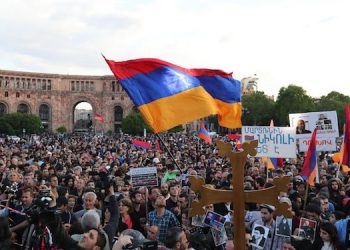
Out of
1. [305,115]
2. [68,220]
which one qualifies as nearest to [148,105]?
[68,220]

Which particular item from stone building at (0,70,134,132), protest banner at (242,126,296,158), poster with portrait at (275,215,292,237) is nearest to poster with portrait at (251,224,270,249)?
poster with portrait at (275,215,292,237)

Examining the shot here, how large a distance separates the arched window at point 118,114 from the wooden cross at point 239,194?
291 ft

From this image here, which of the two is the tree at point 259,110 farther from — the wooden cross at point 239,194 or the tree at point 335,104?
the wooden cross at point 239,194

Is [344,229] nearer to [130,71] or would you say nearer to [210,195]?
[210,195]

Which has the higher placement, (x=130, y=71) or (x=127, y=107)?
(x=127, y=107)

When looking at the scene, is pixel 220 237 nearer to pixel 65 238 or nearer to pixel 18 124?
pixel 65 238

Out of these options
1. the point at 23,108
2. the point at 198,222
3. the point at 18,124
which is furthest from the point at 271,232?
the point at 23,108

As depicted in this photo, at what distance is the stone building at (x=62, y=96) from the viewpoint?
85875 millimetres

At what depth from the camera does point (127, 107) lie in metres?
91.3

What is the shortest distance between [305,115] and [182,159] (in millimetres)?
8200

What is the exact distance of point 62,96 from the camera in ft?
293

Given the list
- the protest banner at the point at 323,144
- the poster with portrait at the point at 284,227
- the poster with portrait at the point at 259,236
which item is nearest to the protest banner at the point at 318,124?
the protest banner at the point at 323,144

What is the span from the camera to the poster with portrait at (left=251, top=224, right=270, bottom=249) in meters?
5.25

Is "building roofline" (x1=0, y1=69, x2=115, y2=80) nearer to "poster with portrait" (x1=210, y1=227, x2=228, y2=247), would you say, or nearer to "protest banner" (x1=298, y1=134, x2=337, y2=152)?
"protest banner" (x1=298, y1=134, x2=337, y2=152)
